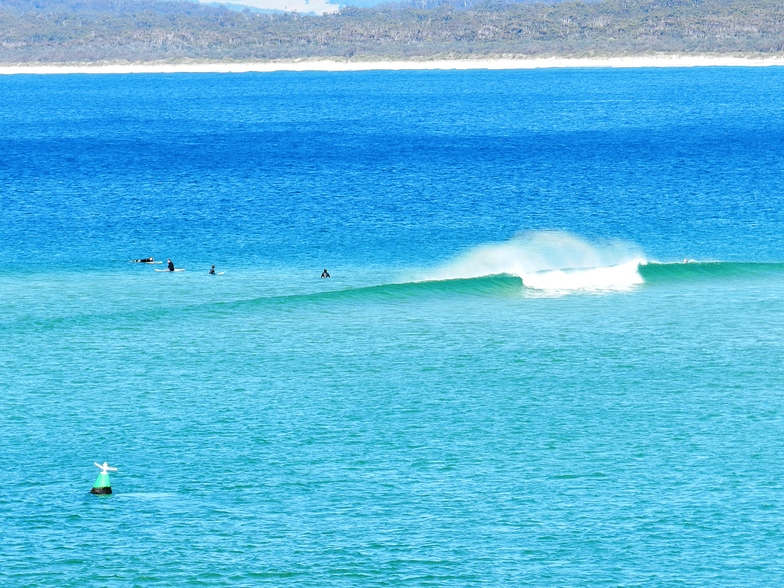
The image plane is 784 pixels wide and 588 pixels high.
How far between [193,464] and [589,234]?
5391 centimetres

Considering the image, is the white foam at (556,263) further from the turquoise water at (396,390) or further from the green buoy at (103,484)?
the green buoy at (103,484)

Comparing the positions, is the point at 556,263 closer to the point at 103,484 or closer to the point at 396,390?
the point at 396,390

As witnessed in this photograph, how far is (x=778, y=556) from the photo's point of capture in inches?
1425

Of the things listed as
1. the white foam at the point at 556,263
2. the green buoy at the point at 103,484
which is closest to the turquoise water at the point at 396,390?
the white foam at the point at 556,263

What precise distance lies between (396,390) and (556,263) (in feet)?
103

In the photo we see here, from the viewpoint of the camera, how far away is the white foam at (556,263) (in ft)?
246

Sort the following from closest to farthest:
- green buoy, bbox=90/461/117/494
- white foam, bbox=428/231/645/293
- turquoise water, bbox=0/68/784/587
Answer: turquoise water, bbox=0/68/784/587
green buoy, bbox=90/461/117/494
white foam, bbox=428/231/645/293

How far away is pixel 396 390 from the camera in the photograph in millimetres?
52562

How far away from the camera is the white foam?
246ft

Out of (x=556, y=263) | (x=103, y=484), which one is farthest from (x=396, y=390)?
(x=556, y=263)

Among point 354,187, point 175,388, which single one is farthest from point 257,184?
point 175,388

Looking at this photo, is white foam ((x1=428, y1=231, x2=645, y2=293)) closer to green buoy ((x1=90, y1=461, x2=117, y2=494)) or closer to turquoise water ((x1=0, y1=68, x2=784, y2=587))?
turquoise water ((x1=0, y1=68, x2=784, y2=587))

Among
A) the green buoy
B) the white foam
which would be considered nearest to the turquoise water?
the white foam

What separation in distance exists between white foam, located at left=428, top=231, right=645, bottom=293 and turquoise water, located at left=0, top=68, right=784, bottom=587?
12.6 inches
